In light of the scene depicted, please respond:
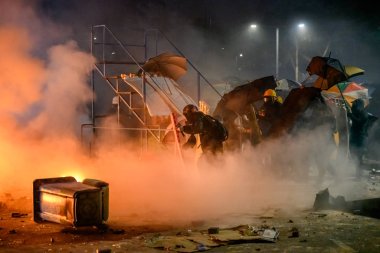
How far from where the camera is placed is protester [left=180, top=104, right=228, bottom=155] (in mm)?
9961

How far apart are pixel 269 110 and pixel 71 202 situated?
6988mm

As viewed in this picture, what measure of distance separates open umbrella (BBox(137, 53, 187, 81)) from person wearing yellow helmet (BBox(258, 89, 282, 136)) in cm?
313

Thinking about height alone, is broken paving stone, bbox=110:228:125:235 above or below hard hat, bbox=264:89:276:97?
below

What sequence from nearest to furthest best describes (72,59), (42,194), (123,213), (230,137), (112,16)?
1. (42,194)
2. (123,213)
3. (230,137)
4. (72,59)
5. (112,16)

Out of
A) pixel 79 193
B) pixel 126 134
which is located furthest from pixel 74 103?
pixel 79 193

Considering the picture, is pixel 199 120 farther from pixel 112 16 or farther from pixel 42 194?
pixel 112 16

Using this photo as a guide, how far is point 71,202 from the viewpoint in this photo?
6707 mm

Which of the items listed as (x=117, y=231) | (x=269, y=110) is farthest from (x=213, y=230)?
(x=269, y=110)

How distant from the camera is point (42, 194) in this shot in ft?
23.7

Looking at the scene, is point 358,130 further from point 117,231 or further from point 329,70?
point 117,231

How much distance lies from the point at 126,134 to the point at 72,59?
3.18 m

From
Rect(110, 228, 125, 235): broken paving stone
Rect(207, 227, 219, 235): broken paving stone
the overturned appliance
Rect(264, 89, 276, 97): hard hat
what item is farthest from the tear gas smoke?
Rect(264, 89, 276, 97): hard hat

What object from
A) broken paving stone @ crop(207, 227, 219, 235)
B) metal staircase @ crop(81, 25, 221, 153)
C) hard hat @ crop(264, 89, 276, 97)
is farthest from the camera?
metal staircase @ crop(81, 25, 221, 153)

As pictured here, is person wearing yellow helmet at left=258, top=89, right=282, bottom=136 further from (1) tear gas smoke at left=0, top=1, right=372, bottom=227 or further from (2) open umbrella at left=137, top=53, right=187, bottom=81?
(2) open umbrella at left=137, top=53, right=187, bottom=81
